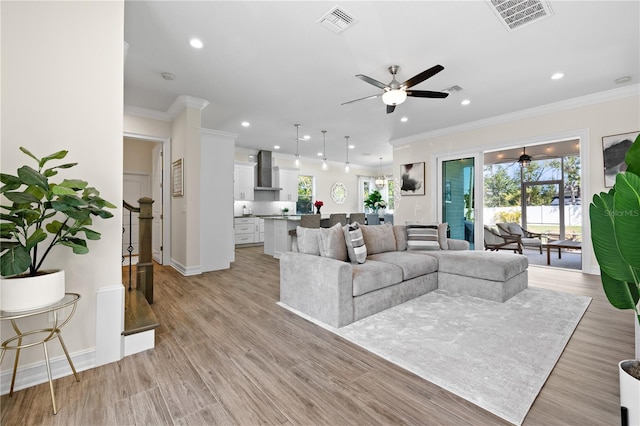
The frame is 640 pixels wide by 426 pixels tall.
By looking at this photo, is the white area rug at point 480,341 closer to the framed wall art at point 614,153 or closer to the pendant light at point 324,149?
the framed wall art at point 614,153


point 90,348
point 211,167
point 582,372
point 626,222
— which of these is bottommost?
point 582,372

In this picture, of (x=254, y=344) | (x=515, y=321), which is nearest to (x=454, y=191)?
(x=515, y=321)

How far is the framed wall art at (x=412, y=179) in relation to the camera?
21.9ft

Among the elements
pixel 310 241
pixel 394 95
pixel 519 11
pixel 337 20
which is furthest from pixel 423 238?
pixel 337 20

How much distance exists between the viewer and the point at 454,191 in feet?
20.3

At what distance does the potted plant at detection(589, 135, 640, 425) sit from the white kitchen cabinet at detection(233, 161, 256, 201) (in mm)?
7547

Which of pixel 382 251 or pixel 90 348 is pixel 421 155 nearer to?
pixel 382 251

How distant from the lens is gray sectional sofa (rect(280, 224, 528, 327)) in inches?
100

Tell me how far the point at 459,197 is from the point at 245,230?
5644 mm

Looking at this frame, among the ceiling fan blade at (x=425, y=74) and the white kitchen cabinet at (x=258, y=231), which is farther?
the white kitchen cabinet at (x=258, y=231)

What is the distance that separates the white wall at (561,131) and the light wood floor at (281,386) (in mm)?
2933

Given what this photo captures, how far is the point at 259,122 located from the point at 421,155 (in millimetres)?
3891

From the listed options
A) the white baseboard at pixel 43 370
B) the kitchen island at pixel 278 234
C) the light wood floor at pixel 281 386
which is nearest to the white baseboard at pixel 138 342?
the light wood floor at pixel 281 386

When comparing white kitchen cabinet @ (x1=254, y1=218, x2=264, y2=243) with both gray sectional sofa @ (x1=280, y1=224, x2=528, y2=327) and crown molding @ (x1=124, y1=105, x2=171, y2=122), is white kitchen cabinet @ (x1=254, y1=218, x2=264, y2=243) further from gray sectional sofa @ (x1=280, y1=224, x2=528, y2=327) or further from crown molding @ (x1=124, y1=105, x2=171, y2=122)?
gray sectional sofa @ (x1=280, y1=224, x2=528, y2=327)
